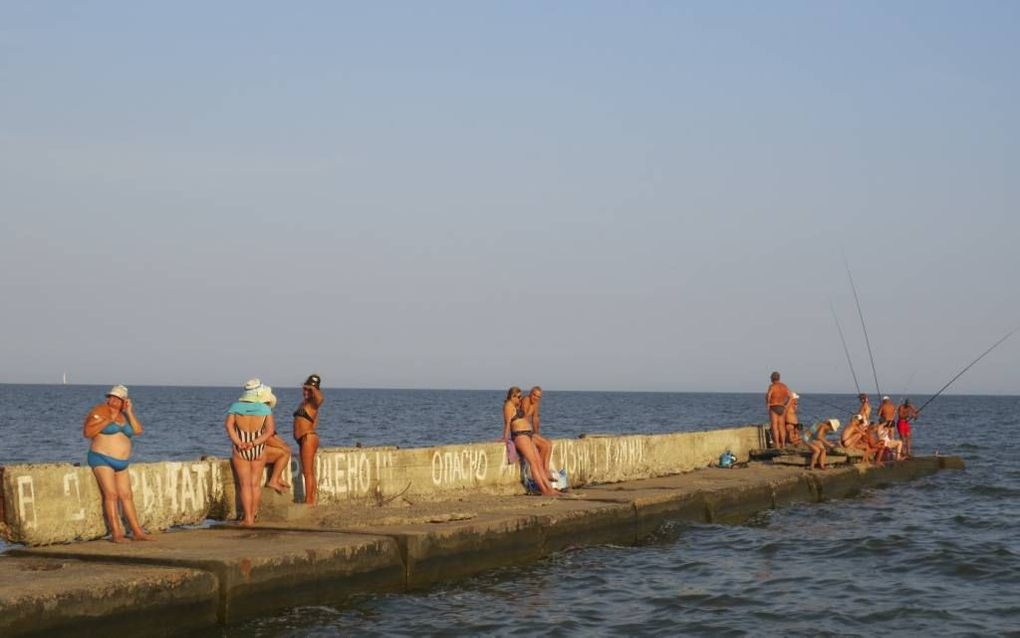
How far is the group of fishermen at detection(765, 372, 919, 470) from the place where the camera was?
2177 cm

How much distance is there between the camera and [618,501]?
1502 cm

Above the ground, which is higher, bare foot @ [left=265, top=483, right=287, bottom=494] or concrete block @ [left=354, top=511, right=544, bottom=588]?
bare foot @ [left=265, top=483, right=287, bottom=494]

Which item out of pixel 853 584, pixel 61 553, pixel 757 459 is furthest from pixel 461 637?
pixel 757 459

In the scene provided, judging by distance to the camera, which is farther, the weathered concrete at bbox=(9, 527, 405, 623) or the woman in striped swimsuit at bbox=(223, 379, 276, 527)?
the woman in striped swimsuit at bbox=(223, 379, 276, 527)

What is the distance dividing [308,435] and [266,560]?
284cm

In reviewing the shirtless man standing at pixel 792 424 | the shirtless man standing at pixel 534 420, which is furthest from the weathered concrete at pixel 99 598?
the shirtless man standing at pixel 792 424

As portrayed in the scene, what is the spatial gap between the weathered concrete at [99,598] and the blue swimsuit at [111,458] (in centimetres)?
91

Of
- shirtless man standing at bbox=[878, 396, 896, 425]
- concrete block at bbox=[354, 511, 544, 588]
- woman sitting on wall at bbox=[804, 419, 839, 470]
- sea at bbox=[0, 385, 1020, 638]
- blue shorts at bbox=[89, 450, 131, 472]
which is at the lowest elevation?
sea at bbox=[0, 385, 1020, 638]

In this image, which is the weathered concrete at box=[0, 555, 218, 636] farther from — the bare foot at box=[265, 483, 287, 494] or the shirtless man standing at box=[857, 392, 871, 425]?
the shirtless man standing at box=[857, 392, 871, 425]

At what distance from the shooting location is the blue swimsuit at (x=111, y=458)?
9961 millimetres

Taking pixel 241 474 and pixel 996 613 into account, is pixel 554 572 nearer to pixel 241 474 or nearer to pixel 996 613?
pixel 241 474

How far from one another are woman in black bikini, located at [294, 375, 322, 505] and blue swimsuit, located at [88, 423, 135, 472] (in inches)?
88.4

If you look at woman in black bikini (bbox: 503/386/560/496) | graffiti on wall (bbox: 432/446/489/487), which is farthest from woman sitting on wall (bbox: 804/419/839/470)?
graffiti on wall (bbox: 432/446/489/487)

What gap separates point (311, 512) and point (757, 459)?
1277 centimetres
